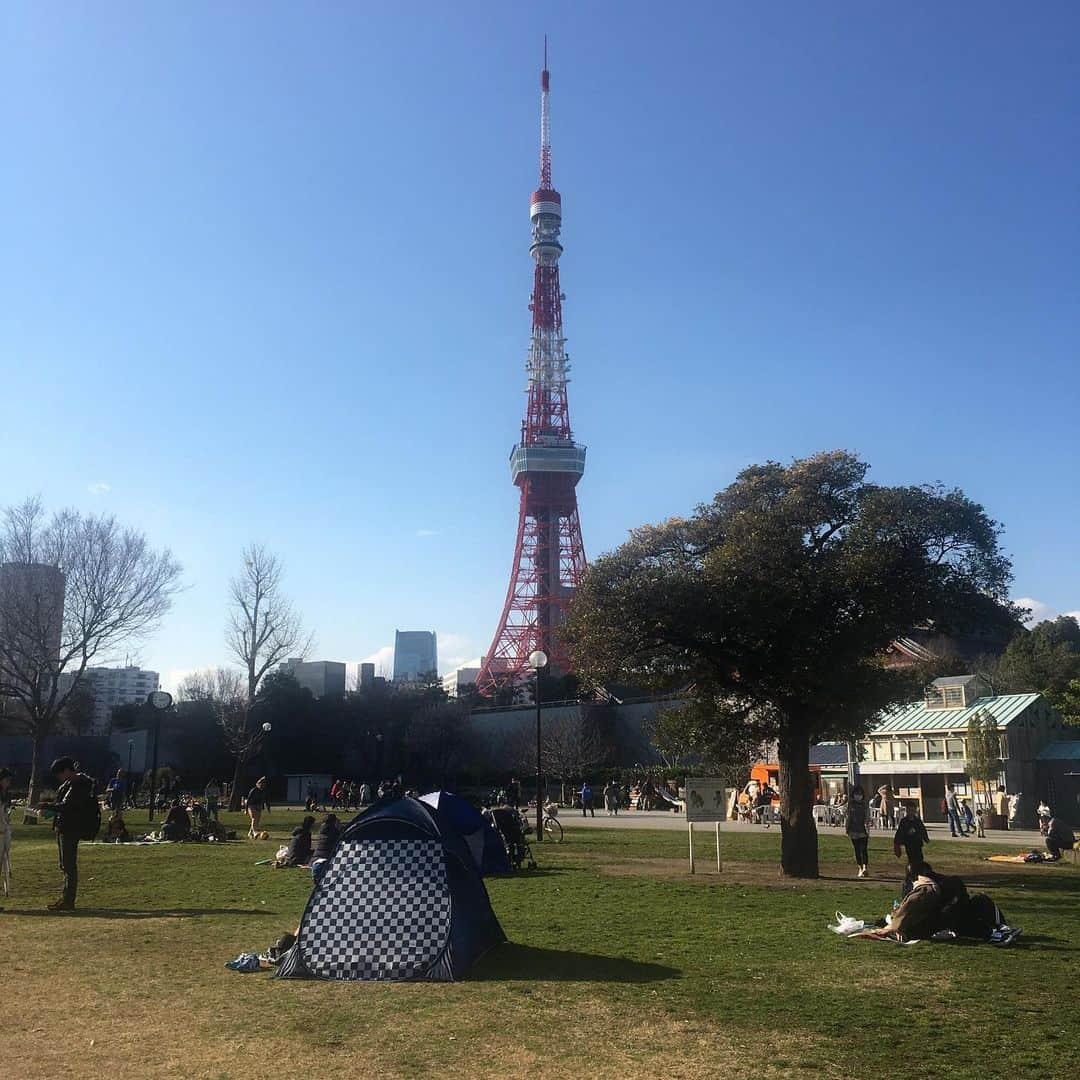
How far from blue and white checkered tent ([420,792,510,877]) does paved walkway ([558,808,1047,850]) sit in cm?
1289

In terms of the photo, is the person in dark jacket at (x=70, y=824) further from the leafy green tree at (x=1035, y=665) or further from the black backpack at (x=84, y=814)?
the leafy green tree at (x=1035, y=665)

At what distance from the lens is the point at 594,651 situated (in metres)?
16.0

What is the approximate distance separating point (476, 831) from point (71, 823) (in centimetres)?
603

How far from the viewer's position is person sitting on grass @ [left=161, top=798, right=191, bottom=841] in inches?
891

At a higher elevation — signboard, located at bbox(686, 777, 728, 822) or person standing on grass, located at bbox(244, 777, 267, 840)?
signboard, located at bbox(686, 777, 728, 822)

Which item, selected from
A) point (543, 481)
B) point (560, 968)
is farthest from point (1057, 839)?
point (543, 481)

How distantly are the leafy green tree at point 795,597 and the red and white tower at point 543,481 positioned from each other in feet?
173

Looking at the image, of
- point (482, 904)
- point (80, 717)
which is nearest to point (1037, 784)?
point (482, 904)

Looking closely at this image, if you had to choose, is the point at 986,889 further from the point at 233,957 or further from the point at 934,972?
the point at 233,957

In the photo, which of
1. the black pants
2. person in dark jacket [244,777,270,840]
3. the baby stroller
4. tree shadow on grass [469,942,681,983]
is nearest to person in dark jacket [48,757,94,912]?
the black pants

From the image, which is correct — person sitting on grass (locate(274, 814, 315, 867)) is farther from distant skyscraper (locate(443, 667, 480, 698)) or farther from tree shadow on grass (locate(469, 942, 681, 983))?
distant skyscraper (locate(443, 667, 480, 698))

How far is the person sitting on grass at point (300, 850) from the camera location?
16.9 metres

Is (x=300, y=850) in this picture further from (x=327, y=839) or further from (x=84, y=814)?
(x=84, y=814)

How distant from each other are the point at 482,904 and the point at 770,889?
653cm
